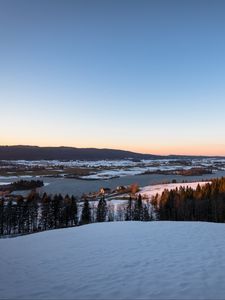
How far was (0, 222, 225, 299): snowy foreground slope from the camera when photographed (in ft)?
28.2

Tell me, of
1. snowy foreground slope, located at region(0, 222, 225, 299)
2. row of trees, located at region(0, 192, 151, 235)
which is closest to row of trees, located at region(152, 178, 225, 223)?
row of trees, located at region(0, 192, 151, 235)

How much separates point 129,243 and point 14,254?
6059 mm

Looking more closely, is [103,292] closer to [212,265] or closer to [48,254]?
[212,265]

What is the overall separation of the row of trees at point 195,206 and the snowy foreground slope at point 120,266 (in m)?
40.2

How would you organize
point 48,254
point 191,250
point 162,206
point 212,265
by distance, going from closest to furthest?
point 212,265 < point 191,250 < point 48,254 < point 162,206

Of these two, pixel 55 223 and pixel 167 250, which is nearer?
pixel 167 250

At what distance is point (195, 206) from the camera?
195ft

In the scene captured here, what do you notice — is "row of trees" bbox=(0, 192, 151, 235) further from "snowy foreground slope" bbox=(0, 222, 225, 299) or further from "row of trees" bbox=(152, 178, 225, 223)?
"snowy foreground slope" bbox=(0, 222, 225, 299)

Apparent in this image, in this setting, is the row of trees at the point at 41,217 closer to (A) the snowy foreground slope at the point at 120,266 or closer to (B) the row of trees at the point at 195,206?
(B) the row of trees at the point at 195,206

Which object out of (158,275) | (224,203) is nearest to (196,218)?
(224,203)

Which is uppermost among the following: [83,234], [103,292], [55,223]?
[103,292]

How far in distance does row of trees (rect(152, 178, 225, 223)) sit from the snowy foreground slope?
132 feet

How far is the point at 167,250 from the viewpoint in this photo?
1350 centimetres

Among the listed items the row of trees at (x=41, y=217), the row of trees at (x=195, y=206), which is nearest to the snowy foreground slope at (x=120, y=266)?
the row of trees at (x=41, y=217)
